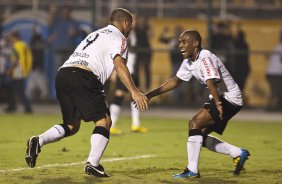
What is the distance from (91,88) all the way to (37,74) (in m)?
15.3

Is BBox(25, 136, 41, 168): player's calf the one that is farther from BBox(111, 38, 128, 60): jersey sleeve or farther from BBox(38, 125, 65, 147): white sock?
BBox(111, 38, 128, 60): jersey sleeve

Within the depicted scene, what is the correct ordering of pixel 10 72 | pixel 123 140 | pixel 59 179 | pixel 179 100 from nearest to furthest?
pixel 59 179, pixel 123 140, pixel 10 72, pixel 179 100

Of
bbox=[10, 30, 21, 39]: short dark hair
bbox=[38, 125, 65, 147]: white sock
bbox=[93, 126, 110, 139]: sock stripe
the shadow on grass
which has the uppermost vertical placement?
bbox=[10, 30, 21, 39]: short dark hair

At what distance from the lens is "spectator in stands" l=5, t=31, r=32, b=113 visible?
2297 cm

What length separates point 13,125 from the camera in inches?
751

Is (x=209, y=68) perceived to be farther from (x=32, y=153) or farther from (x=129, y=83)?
(x=32, y=153)

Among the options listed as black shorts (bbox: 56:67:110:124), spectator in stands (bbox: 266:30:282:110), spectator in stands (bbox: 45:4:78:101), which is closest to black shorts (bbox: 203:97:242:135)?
black shorts (bbox: 56:67:110:124)

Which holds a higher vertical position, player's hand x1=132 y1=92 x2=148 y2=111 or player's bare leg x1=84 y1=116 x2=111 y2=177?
player's hand x1=132 y1=92 x2=148 y2=111

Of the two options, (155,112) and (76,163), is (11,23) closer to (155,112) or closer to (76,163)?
(155,112)

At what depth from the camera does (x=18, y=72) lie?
23016 millimetres

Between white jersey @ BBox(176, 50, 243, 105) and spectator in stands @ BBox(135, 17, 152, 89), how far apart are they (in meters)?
13.4

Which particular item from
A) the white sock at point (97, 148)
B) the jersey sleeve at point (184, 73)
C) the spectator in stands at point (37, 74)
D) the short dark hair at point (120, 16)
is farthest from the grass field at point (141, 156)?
the spectator in stands at point (37, 74)

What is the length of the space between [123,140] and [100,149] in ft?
18.5

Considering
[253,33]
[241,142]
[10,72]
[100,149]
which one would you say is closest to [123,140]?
[241,142]
